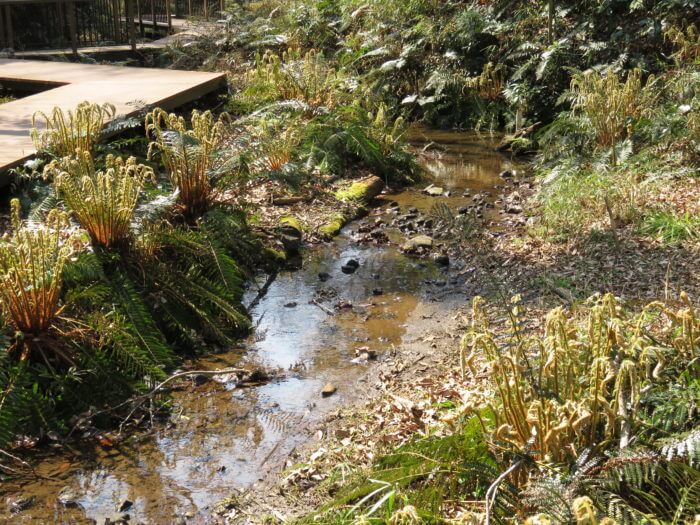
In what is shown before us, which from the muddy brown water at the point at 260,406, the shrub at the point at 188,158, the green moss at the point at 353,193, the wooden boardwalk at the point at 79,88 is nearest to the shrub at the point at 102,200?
the shrub at the point at 188,158

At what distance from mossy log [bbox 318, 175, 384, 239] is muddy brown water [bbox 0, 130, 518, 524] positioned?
26 cm

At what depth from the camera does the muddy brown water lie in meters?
3.78

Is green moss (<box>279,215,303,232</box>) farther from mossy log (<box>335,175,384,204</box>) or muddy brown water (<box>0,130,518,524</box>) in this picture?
mossy log (<box>335,175,384,204</box>)

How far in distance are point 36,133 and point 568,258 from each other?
4301 millimetres

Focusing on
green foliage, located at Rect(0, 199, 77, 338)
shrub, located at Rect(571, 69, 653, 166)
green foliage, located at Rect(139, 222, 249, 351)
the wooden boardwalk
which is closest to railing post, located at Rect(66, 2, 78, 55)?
the wooden boardwalk

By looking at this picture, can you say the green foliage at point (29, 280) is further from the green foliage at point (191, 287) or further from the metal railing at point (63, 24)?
the metal railing at point (63, 24)

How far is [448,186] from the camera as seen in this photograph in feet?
29.7

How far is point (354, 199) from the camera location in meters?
8.25

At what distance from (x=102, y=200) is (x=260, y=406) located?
5.64ft

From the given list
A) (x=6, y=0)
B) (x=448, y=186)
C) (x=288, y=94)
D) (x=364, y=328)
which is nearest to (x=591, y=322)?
(x=364, y=328)

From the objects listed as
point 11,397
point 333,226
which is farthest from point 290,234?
→ point 11,397

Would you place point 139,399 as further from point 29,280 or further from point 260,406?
point 29,280

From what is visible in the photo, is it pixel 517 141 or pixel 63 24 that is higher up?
pixel 63 24

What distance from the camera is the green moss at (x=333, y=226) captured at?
7.48 meters
